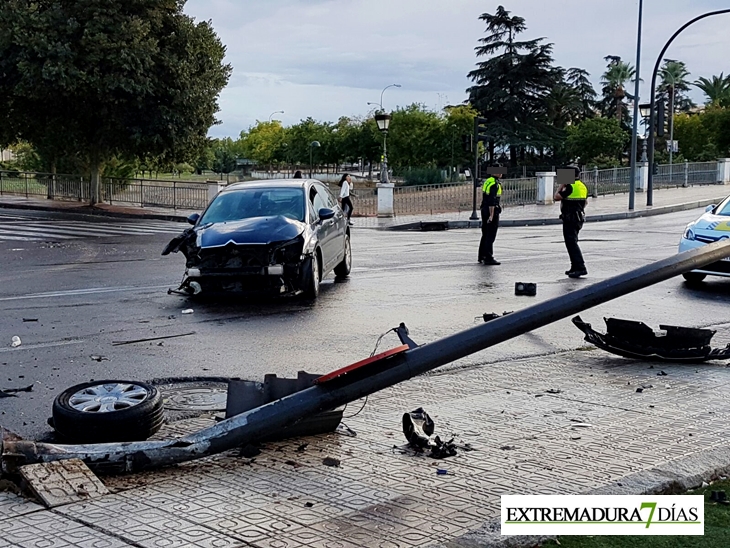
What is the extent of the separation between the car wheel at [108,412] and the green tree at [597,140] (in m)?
63.7

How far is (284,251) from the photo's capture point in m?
11.4

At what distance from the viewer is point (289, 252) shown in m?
11.4

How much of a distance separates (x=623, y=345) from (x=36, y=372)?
511 cm

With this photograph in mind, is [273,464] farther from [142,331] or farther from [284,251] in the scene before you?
[284,251]

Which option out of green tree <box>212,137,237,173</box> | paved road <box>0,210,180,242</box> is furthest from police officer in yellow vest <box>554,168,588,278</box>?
green tree <box>212,137,237,173</box>

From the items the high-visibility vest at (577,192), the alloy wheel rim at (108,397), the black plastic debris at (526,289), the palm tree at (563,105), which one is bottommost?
the black plastic debris at (526,289)

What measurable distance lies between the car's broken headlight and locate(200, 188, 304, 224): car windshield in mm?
774

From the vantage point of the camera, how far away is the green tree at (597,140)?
215 feet

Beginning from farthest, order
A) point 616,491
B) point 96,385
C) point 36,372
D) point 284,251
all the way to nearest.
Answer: point 284,251 → point 36,372 → point 96,385 → point 616,491

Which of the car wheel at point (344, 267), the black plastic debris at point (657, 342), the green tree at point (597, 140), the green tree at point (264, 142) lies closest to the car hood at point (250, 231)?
the car wheel at point (344, 267)

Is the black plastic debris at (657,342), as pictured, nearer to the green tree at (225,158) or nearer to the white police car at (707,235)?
the white police car at (707,235)

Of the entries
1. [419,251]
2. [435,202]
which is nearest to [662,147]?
[435,202]

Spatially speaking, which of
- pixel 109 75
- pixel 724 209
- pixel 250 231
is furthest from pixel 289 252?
pixel 109 75

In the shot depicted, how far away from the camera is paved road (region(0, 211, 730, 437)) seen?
25.0ft
